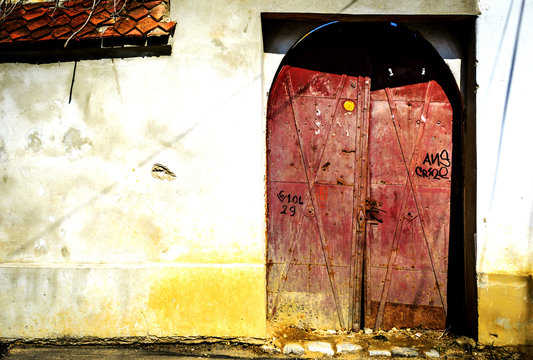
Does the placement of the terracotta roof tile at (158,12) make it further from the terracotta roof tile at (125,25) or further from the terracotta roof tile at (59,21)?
the terracotta roof tile at (59,21)

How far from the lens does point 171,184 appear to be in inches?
148

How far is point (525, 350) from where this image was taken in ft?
12.0

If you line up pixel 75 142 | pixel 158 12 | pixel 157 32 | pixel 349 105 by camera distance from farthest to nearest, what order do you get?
1. pixel 349 105
2. pixel 75 142
3. pixel 158 12
4. pixel 157 32

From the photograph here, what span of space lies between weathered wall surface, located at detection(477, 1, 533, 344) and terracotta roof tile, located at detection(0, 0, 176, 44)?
9.98ft

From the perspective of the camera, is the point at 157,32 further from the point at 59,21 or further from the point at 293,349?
the point at 293,349

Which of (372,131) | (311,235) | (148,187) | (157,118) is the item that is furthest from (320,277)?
(157,118)

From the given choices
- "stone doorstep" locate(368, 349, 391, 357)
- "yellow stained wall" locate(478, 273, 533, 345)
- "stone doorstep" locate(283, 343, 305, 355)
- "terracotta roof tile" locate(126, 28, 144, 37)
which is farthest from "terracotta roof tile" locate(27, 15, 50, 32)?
"yellow stained wall" locate(478, 273, 533, 345)

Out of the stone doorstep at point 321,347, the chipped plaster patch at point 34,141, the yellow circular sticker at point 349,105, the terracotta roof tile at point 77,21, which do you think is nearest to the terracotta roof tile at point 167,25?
the terracotta roof tile at point 77,21

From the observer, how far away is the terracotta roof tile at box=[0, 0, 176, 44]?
3.64m

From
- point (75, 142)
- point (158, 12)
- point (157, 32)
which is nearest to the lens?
point (157, 32)

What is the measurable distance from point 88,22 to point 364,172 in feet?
10.2

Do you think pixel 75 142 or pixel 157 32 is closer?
pixel 157 32

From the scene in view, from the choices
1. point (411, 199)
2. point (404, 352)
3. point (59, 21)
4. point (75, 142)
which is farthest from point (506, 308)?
point (59, 21)

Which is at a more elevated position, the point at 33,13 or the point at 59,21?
the point at 33,13
